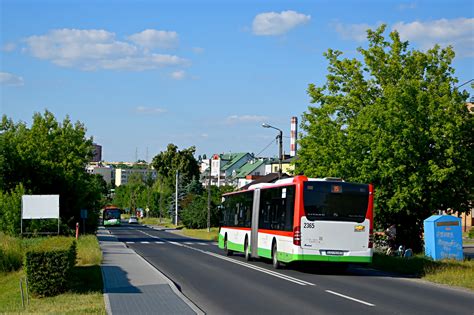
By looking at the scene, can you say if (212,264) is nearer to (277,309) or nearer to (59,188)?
(277,309)

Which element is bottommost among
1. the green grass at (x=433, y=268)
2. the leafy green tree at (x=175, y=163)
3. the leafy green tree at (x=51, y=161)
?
the green grass at (x=433, y=268)

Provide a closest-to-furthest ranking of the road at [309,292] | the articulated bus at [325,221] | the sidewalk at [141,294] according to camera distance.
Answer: the sidewalk at [141,294], the road at [309,292], the articulated bus at [325,221]

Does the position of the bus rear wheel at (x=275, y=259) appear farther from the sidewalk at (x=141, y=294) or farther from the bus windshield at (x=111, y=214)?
the bus windshield at (x=111, y=214)

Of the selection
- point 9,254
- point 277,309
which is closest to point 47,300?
point 277,309

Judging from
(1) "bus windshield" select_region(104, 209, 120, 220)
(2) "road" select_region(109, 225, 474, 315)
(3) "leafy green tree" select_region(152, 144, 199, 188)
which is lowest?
(2) "road" select_region(109, 225, 474, 315)

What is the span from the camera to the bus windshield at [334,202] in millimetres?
22891

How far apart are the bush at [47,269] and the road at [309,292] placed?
2.83 m

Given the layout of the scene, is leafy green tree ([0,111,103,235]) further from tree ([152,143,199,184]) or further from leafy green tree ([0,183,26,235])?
tree ([152,143,199,184])

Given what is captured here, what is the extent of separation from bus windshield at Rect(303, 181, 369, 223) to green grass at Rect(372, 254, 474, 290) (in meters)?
2.66

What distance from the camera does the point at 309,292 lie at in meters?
17.4

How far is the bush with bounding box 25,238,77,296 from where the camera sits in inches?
610

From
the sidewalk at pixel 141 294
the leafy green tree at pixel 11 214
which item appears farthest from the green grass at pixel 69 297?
the leafy green tree at pixel 11 214

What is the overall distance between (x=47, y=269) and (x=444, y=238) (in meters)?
15.7

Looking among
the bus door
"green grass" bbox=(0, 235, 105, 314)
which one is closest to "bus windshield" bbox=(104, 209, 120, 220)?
the bus door
